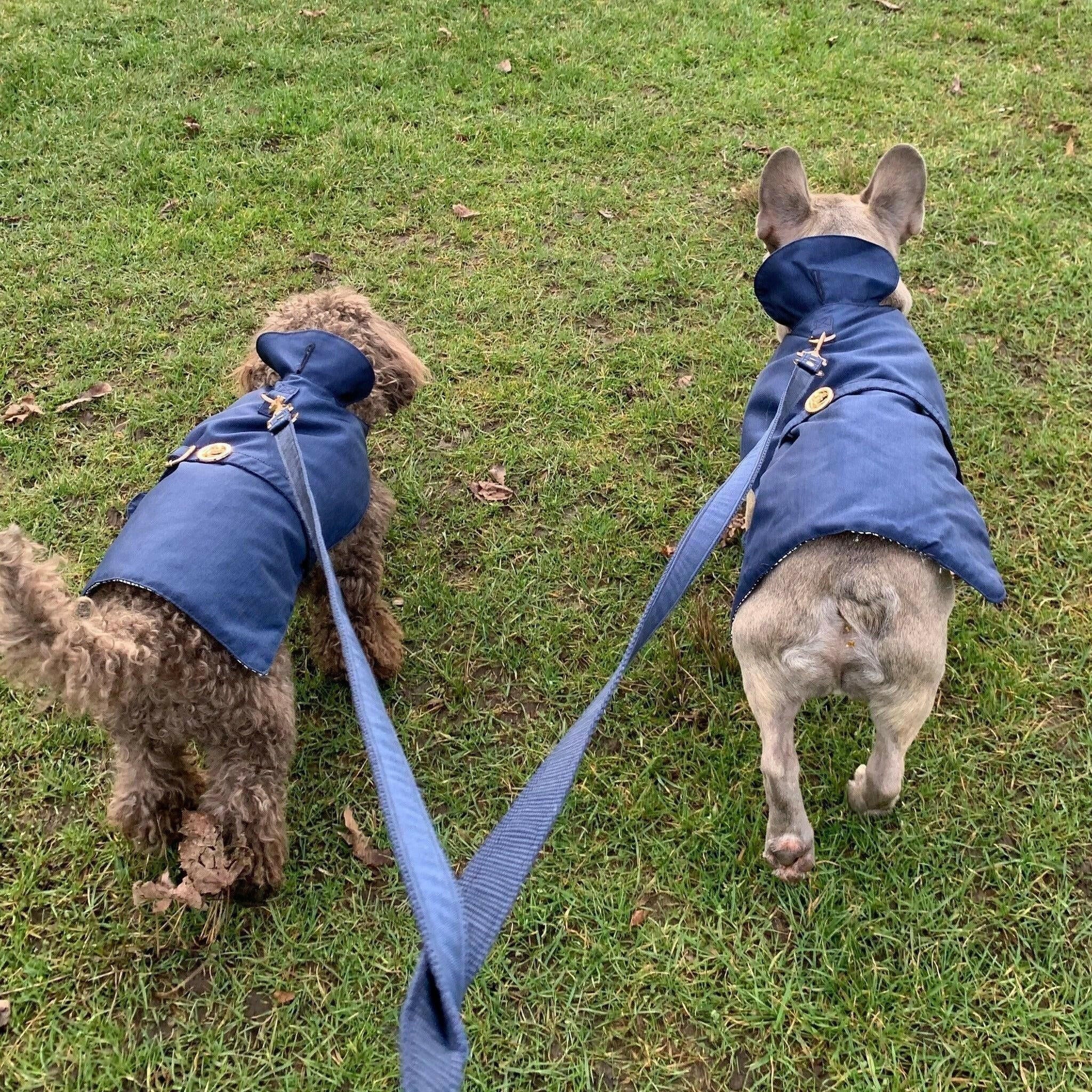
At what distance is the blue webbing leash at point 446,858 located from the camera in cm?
129

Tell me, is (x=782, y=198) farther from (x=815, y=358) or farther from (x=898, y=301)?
(x=815, y=358)

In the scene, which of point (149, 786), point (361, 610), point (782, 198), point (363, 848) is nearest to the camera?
point (149, 786)

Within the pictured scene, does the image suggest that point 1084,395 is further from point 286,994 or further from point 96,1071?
point 96,1071

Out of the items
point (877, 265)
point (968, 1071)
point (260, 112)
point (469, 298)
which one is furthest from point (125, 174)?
point (968, 1071)

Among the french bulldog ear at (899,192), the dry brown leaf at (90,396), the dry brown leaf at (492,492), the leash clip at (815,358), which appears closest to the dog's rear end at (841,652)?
the leash clip at (815,358)

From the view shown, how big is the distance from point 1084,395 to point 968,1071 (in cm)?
329

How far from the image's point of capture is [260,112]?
→ 5.80 m

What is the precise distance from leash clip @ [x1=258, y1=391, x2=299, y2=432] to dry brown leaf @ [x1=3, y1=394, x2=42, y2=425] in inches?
82.1

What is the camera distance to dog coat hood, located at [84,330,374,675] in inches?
86.7

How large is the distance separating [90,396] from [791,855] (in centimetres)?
405

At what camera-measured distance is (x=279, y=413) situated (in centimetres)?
256

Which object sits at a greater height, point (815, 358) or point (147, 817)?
point (815, 358)

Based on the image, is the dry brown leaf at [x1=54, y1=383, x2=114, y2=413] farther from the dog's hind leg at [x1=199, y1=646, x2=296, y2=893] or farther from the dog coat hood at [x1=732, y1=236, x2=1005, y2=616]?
the dog coat hood at [x1=732, y1=236, x2=1005, y2=616]

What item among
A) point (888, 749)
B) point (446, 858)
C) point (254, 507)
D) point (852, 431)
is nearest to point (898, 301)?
point (852, 431)
